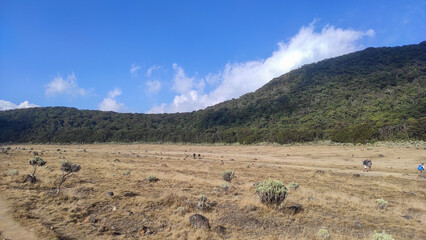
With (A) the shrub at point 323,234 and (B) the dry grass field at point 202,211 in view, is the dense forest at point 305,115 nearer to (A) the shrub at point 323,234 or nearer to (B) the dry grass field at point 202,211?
(B) the dry grass field at point 202,211

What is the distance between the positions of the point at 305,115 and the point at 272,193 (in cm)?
7707

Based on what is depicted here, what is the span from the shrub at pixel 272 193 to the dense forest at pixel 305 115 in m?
47.6

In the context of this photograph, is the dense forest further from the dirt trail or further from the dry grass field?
the dirt trail

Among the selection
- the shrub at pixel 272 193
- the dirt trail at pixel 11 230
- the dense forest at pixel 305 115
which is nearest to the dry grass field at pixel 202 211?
the dirt trail at pixel 11 230

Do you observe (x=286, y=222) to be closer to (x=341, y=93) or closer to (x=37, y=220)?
(x=37, y=220)

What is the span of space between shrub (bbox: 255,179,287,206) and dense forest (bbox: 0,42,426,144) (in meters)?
47.6

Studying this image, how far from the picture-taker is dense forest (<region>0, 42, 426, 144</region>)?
176ft

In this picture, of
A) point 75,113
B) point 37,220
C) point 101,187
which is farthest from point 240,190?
point 75,113

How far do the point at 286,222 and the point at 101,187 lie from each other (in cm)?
1225

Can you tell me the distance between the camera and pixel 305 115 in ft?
264

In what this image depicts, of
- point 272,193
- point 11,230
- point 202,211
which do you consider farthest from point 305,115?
point 11,230

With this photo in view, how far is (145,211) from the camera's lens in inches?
402

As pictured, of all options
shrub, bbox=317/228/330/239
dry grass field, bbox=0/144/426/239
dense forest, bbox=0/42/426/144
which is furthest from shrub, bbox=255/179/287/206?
dense forest, bbox=0/42/426/144

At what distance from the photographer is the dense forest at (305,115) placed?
53.6 metres
